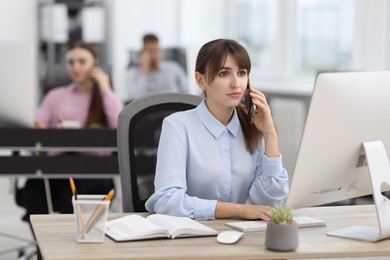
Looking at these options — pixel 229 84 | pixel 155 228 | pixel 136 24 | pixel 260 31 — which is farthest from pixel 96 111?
pixel 136 24

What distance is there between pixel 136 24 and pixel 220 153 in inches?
219

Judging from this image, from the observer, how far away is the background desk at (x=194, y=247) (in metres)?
1.83

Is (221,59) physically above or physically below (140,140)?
above

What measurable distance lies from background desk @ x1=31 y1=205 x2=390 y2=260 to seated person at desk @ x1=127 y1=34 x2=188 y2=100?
440 cm

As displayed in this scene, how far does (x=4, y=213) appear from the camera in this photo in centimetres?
565

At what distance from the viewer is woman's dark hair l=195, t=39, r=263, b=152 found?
2.29 meters

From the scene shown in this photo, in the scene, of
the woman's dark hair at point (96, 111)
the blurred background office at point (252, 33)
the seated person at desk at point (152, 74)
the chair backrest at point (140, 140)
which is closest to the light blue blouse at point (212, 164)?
the chair backrest at point (140, 140)

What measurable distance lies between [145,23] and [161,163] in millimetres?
5683

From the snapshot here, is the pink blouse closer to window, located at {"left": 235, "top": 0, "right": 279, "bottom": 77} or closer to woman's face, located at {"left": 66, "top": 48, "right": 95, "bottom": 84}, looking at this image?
woman's face, located at {"left": 66, "top": 48, "right": 95, "bottom": 84}

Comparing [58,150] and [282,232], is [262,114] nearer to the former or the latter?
[282,232]

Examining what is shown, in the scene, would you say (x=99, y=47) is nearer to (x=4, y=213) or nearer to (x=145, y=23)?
(x=145, y=23)

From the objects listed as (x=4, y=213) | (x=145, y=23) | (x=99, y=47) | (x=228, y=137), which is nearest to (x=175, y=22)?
(x=145, y=23)

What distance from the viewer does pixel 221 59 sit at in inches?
90.0

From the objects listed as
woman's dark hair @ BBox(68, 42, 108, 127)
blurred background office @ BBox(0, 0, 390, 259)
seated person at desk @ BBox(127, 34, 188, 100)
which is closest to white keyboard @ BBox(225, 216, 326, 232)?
woman's dark hair @ BBox(68, 42, 108, 127)
